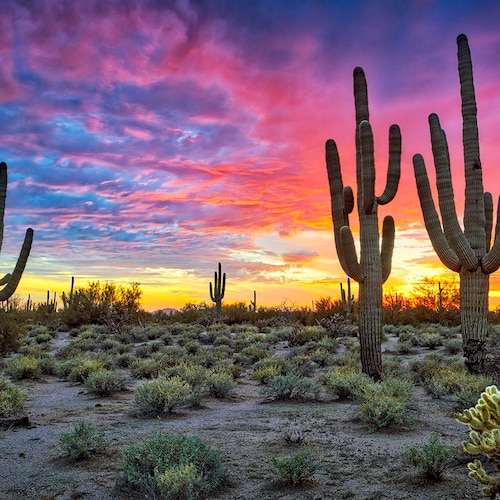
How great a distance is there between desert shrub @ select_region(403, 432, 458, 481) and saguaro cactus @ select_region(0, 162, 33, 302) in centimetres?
→ 1068

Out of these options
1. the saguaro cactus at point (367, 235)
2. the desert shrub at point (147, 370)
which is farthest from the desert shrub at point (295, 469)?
the desert shrub at point (147, 370)

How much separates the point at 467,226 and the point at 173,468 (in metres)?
9.43

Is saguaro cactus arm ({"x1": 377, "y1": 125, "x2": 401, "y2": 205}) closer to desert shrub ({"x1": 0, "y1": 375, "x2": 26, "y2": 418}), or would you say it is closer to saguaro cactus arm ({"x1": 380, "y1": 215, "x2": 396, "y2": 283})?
saguaro cactus arm ({"x1": 380, "y1": 215, "x2": 396, "y2": 283})

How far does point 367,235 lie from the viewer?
11625mm

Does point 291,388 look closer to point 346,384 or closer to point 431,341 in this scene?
point 346,384

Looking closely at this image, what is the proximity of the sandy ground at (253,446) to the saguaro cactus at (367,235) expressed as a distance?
153cm

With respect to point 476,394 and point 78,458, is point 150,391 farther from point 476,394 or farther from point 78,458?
point 476,394

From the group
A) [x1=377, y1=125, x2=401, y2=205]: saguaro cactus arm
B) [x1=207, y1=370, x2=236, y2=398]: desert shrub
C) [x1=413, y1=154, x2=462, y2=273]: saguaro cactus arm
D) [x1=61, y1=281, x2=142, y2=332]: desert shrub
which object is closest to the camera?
[x1=207, y1=370, x2=236, y2=398]: desert shrub

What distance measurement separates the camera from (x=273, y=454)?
6.78 meters

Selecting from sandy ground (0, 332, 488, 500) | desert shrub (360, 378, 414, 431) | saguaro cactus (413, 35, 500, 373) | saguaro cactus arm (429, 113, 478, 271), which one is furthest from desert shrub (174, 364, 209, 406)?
saguaro cactus arm (429, 113, 478, 271)

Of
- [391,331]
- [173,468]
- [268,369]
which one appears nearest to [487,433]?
[173,468]

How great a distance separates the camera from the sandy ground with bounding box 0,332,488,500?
559 centimetres

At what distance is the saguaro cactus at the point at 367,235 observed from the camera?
37.4 ft

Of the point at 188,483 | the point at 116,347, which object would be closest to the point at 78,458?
the point at 188,483
